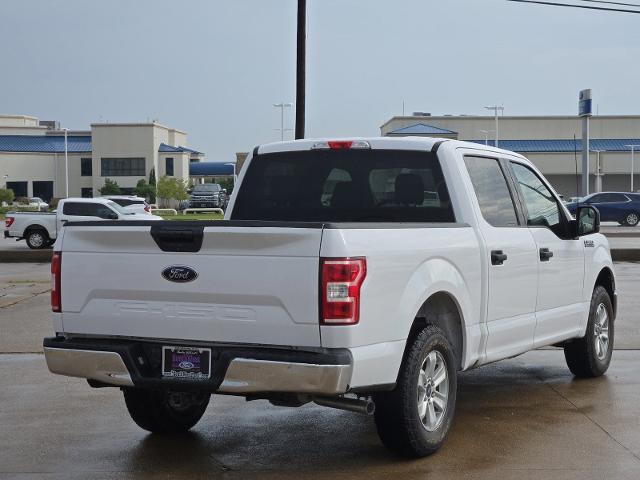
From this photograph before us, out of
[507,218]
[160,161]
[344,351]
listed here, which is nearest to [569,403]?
[507,218]

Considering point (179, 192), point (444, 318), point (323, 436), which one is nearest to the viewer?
point (444, 318)

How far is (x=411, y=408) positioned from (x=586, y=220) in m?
3.25

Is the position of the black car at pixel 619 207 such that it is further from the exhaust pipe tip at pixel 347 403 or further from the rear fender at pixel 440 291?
the exhaust pipe tip at pixel 347 403

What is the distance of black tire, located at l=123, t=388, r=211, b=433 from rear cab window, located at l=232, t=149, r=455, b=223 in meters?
1.51

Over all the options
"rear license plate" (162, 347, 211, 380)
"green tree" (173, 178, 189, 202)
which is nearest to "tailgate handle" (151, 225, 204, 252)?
"rear license plate" (162, 347, 211, 380)

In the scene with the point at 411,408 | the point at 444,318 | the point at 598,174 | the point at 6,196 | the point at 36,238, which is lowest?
the point at 36,238

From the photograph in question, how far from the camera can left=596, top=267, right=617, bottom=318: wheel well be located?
31.1 ft

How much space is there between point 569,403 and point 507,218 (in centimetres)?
159

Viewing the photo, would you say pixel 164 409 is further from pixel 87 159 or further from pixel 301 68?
pixel 87 159

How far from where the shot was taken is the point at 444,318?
690 centimetres

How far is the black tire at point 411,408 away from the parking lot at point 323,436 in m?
0.12

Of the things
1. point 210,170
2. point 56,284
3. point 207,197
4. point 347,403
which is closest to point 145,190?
point 210,170

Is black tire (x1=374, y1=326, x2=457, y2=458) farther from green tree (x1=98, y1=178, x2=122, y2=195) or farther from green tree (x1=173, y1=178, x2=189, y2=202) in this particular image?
green tree (x1=98, y1=178, x2=122, y2=195)

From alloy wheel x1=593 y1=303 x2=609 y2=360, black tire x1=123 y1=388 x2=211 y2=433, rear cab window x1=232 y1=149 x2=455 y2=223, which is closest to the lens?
black tire x1=123 y1=388 x2=211 y2=433
